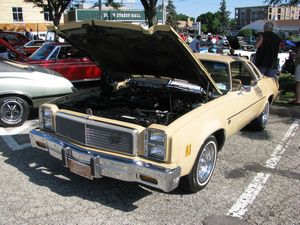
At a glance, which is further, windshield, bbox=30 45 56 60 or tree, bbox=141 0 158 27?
tree, bbox=141 0 158 27

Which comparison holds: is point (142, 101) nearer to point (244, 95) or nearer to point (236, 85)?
point (236, 85)

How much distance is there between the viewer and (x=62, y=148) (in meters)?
4.00

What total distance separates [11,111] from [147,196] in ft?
11.9

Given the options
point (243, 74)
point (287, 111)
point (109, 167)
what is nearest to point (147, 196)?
point (109, 167)

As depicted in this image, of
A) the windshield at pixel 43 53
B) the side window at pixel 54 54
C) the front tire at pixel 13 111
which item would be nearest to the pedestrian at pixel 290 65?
the side window at pixel 54 54

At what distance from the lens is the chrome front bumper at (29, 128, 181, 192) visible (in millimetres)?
3441

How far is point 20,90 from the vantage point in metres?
6.44

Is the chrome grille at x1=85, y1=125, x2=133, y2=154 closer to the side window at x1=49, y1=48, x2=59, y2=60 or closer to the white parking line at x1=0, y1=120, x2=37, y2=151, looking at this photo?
the white parking line at x1=0, y1=120, x2=37, y2=151

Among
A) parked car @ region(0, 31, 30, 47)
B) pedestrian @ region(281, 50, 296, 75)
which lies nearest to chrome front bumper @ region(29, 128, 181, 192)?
pedestrian @ region(281, 50, 296, 75)

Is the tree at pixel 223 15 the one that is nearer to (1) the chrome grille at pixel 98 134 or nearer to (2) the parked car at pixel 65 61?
(2) the parked car at pixel 65 61

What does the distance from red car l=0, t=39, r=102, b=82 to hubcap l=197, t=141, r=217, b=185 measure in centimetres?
548

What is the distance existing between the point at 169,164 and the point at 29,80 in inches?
158

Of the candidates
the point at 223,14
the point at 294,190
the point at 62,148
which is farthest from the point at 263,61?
the point at 223,14

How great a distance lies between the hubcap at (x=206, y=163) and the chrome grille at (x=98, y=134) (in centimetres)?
87
